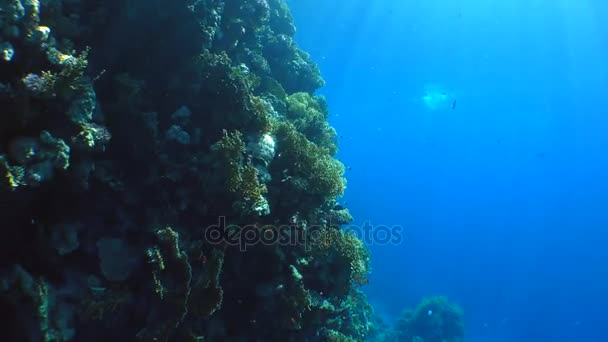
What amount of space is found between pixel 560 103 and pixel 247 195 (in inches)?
2803

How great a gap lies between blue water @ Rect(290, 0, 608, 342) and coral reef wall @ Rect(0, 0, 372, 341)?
35613 mm

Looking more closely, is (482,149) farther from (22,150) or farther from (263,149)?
(22,150)

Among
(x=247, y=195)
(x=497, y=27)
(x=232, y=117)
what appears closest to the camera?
(x=247, y=195)

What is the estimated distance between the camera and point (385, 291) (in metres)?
58.8

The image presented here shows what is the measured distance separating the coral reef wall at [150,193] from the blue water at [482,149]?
35.6 metres

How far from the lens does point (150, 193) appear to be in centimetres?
618

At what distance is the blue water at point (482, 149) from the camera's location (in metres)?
46.5

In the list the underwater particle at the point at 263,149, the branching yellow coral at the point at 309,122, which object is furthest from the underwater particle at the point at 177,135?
the branching yellow coral at the point at 309,122

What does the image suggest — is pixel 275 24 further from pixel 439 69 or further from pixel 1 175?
pixel 439 69

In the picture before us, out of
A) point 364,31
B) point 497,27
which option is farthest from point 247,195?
point 497,27

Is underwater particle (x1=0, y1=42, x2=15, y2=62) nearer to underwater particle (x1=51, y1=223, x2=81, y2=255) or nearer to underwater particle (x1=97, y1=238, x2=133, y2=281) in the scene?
underwater particle (x1=51, y1=223, x2=81, y2=255)

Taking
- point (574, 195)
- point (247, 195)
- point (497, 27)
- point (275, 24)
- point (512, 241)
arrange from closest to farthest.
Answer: point (247, 195) → point (275, 24) → point (497, 27) → point (574, 195) → point (512, 241)

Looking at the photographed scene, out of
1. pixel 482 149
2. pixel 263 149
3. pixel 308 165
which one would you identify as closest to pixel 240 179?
pixel 263 149

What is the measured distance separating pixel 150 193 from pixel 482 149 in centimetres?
10856
